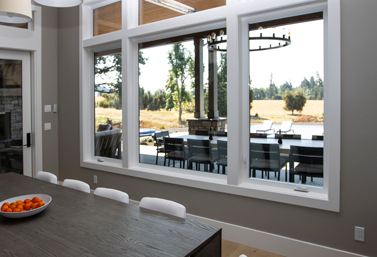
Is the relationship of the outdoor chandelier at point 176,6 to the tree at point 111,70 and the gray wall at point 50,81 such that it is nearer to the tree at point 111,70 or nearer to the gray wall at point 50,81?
the tree at point 111,70

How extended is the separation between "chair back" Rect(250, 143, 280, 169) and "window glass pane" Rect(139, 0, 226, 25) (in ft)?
5.40

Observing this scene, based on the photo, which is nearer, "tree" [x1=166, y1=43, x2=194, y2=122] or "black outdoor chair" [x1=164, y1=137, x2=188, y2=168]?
"tree" [x1=166, y1=43, x2=194, y2=122]

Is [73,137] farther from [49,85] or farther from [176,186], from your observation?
[176,186]

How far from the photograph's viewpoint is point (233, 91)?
3068mm

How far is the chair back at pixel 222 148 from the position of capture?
3.36 meters

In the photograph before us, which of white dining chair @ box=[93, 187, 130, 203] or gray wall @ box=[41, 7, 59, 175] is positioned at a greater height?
gray wall @ box=[41, 7, 59, 175]

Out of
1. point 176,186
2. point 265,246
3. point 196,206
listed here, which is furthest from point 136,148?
point 265,246

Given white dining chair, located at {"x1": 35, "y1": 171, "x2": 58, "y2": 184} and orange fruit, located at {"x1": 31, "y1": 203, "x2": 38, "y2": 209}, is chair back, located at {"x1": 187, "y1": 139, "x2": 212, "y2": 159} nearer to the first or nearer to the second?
white dining chair, located at {"x1": 35, "y1": 171, "x2": 58, "y2": 184}

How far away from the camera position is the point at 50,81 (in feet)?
16.1

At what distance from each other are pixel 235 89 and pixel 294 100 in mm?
602

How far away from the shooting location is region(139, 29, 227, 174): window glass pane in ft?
11.1

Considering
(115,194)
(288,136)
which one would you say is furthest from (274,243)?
(115,194)

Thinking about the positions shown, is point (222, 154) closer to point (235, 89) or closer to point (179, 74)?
point (235, 89)

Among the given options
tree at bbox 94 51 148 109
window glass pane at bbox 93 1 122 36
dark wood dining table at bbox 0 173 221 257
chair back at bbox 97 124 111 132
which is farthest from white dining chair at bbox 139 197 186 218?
window glass pane at bbox 93 1 122 36
